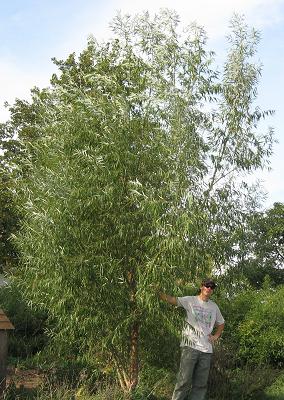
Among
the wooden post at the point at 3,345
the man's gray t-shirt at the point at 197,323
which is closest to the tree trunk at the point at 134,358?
the man's gray t-shirt at the point at 197,323

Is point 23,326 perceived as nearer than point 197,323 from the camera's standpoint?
No

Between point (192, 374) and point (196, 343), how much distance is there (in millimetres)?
400

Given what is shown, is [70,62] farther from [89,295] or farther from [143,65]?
[89,295]

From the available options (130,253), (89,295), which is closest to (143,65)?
(130,253)

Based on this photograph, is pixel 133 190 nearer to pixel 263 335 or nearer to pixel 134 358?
pixel 134 358

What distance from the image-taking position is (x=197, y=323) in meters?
7.61

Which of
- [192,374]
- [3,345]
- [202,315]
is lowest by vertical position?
[3,345]

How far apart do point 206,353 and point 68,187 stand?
2682 millimetres

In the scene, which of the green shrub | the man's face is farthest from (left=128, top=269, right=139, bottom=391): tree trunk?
the green shrub

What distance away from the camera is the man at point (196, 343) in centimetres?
758

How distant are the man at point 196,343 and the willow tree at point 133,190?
33 cm

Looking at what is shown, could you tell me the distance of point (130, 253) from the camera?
8.06m

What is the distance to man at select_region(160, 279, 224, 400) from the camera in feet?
24.9

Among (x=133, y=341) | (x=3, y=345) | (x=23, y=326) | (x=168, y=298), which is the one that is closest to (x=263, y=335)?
(x=133, y=341)
